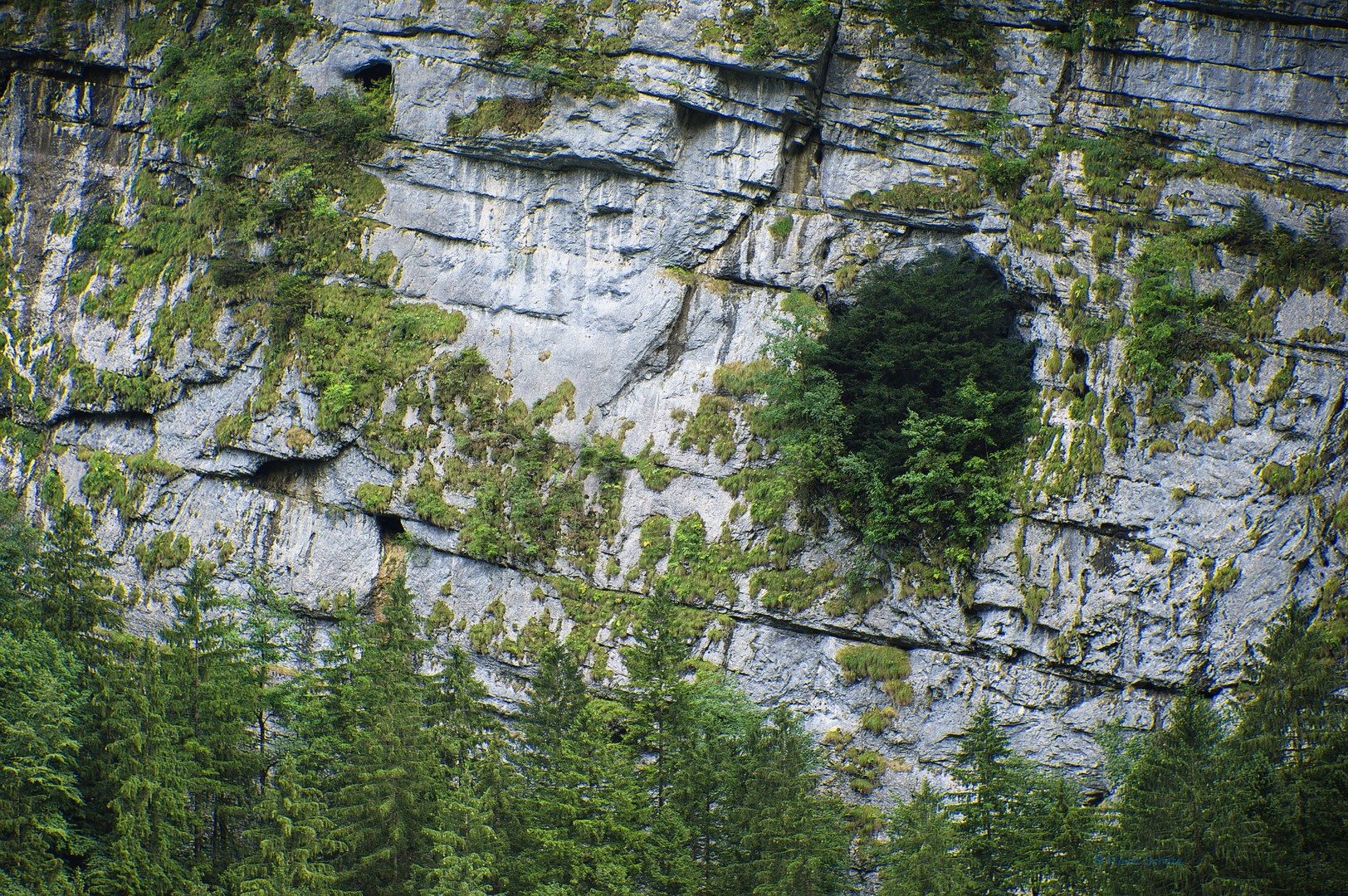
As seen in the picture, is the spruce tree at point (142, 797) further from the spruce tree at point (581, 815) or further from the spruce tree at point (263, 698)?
the spruce tree at point (581, 815)

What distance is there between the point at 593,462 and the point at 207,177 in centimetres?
1256

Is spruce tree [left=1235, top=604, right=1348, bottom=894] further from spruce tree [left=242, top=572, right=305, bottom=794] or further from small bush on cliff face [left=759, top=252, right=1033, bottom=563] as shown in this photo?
spruce tree [left=242, top=572, right=305, bottom=794]

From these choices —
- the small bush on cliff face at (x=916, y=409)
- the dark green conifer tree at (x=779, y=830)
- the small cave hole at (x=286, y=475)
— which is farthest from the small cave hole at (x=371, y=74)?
the dark green conifer tree at (x=779, y=830)

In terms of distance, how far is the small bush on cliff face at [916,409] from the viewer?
18.6 m

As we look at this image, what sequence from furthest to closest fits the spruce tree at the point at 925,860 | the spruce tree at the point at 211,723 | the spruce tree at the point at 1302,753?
the spruce tree at the point at 211,723 < the spruce tree at the point at 925,860 < the spruce tree at the point at 1302,753

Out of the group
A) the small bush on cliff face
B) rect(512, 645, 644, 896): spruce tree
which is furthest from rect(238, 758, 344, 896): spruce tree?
the small bush on cliff face

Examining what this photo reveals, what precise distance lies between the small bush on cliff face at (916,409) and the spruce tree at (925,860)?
21.8 ft

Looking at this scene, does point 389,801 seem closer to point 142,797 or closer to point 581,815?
point 581,815

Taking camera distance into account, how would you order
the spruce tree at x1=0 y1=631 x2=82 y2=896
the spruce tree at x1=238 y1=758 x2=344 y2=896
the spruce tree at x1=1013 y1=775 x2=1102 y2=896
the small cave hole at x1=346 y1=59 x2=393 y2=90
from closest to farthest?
the spruce tree at x1=0 y1=631 x2=82 y2=896
the spruce tree at x1=238 y1=758 x2=344 y2=896
the spruce tree at x1=1013 y1=775 x2=1102 y2=896
the small cave hole at x1=346 y1=59 x2=393 y2=90

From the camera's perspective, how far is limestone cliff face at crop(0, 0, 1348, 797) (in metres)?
17.9

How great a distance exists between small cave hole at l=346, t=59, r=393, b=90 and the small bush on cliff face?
1249 cm

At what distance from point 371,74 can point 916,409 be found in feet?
52.2

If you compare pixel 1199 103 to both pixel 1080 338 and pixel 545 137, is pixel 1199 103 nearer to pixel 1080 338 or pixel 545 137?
pixel 1080 338

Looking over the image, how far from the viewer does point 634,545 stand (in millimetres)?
20312
